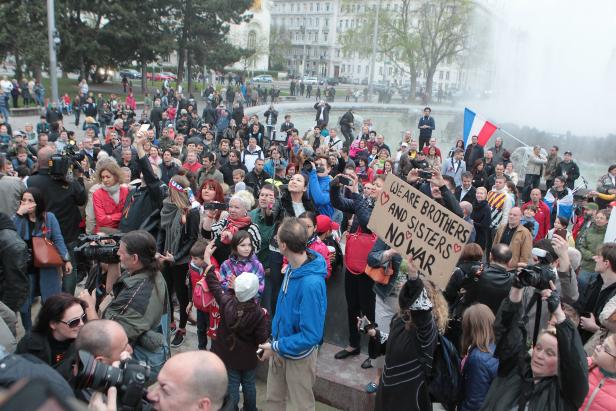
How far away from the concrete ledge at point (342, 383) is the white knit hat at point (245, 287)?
54.1 inches

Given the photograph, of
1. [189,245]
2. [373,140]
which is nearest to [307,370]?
[189,245]

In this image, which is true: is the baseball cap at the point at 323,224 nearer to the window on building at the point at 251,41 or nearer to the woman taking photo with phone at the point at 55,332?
the woman taking photo with phone at the point at 55,332

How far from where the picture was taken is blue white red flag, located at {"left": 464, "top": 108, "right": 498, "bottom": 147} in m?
13.4

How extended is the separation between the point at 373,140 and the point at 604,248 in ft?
33.7

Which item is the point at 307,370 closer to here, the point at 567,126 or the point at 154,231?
the point at 154,231

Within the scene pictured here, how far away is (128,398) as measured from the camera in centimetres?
227

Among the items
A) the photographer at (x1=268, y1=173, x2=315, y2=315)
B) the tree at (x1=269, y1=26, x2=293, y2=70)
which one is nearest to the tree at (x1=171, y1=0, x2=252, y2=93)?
the photographer at (x1=268, y1=173, x2=315, y2=315)

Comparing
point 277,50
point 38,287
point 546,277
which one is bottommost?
point 38,287

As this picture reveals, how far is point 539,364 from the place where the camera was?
2.92 m

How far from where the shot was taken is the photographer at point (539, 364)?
2732 mm

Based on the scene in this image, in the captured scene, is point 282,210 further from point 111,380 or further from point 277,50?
point 277,50

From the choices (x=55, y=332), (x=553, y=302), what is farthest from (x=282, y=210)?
(x=553, y=302)

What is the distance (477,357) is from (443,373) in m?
0.27

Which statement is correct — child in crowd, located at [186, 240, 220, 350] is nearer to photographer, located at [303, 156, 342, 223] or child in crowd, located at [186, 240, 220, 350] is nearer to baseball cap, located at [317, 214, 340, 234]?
baseball cap, located at [317, 214, 340, 234]
